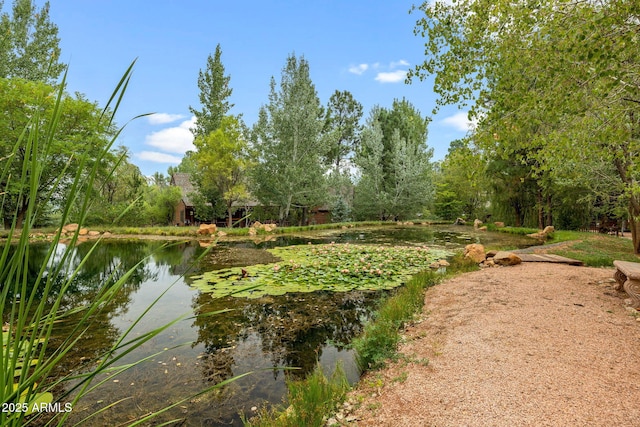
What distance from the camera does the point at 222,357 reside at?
14.1 feet

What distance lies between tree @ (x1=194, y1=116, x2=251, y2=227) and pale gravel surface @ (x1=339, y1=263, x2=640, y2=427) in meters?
18.8

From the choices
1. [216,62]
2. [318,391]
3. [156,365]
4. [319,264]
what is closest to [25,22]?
[216,62]

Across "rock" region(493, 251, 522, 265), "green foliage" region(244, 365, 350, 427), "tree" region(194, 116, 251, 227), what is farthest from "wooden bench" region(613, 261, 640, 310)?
"tree" region(194, 116, 251, 227)

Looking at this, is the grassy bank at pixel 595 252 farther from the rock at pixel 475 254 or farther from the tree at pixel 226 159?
the tree at pixel 226 159

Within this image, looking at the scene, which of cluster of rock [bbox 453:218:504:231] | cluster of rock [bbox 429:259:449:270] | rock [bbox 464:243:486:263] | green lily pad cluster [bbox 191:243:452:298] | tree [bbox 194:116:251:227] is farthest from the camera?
cluster of rock [bbox 453:218:504:231]

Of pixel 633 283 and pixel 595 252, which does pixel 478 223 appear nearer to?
pixel 595 252

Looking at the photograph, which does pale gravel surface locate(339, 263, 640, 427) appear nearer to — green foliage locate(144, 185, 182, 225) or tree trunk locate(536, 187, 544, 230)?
tree trunk locate(536, 187, 544, 230)

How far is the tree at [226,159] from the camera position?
21609 millimetres

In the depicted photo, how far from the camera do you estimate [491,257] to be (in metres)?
9.80

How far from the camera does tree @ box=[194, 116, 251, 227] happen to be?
70.9 feet

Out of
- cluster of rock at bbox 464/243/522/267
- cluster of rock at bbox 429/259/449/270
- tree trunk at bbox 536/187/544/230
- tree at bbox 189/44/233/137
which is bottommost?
cluster of rock at bbox 429/259/449/270

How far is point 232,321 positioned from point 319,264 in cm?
434

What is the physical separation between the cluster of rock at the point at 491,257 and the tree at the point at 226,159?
15.9 metres

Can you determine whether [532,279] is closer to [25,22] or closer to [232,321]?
[232,321]
